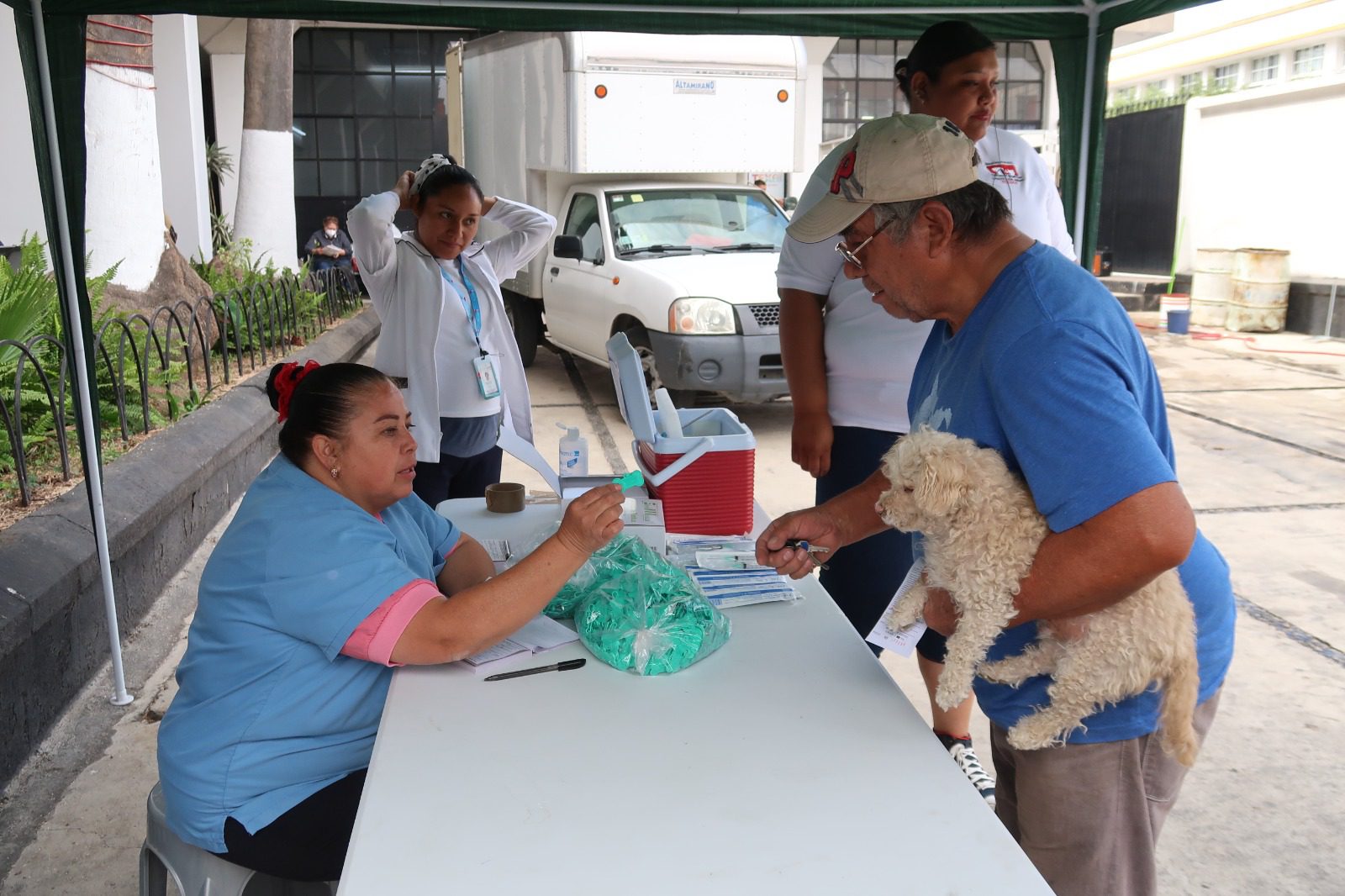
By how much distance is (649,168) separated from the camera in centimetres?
899

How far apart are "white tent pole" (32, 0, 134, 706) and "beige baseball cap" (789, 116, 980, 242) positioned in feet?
8.52

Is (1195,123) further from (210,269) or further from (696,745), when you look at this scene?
(696,745)

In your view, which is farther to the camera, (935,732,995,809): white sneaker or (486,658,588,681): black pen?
(935,732,995,809): white sneaker

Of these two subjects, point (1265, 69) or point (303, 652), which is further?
point (1265, 69)

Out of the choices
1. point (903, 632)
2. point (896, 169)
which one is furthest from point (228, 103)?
point (903, 632)

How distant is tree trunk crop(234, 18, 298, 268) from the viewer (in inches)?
484

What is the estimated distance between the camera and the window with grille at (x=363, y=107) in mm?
19344

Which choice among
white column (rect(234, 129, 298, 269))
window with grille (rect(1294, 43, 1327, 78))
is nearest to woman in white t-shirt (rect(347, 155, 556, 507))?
white column (rect(234, 129, 298, 269))

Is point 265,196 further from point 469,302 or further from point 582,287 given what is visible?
point 469,302

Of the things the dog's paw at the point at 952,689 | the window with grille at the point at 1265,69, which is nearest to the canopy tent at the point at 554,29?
the dog's paw at the point at 952,689

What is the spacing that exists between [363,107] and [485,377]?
1767 cm

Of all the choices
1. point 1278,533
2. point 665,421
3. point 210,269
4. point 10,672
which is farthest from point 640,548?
point 210,269

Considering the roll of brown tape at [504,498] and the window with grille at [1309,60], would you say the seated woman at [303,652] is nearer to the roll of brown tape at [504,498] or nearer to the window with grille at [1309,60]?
the roll of brown tape at [504,498]

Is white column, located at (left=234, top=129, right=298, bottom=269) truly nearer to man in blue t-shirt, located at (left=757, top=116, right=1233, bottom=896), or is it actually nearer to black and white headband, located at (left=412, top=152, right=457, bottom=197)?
black and white headband, located at (left=412, top=152, right=457, bottom=197)
